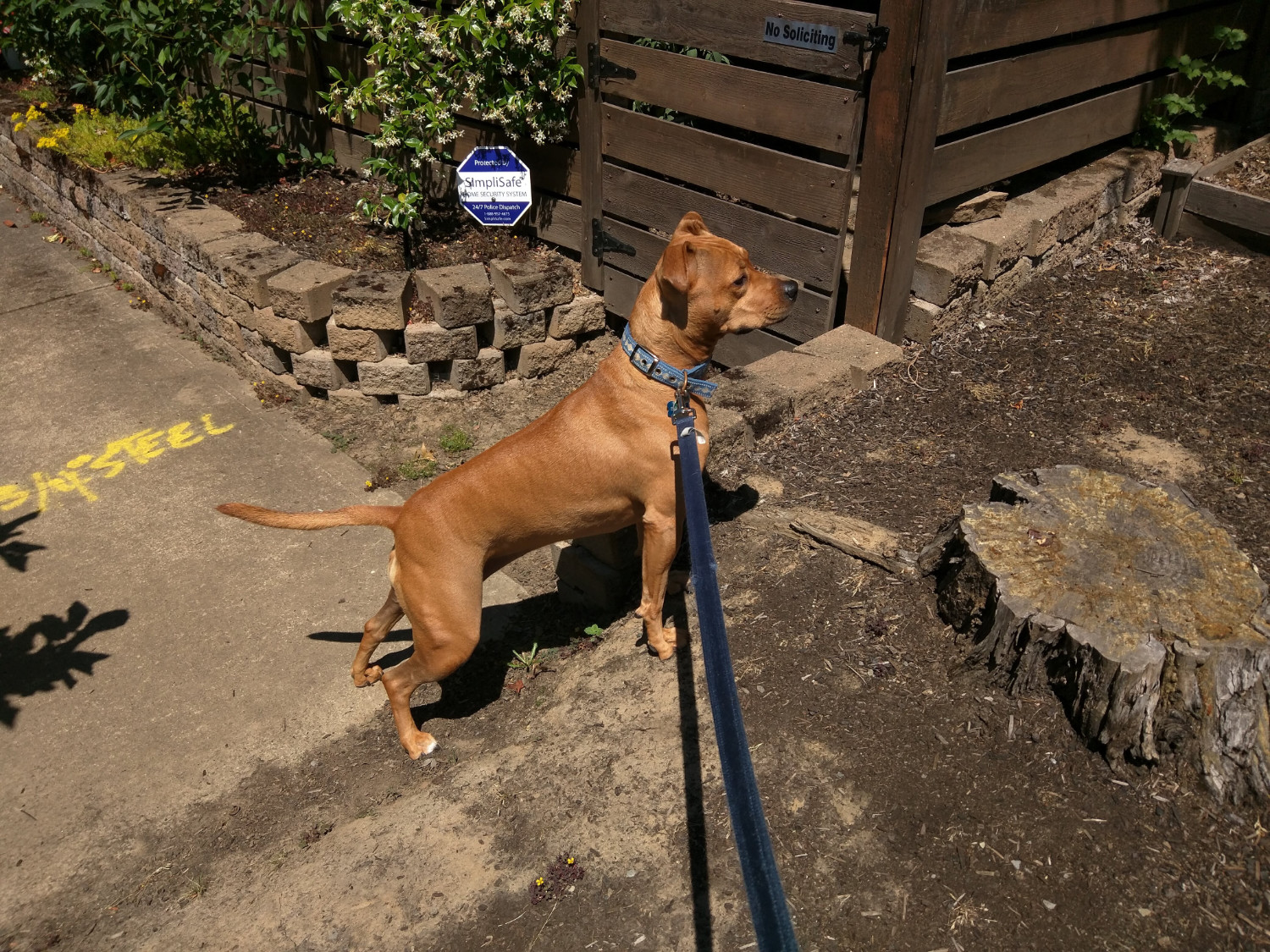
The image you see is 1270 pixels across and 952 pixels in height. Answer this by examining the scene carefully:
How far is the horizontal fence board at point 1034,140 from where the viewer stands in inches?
200

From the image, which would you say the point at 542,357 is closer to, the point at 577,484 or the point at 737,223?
the point at 737,223

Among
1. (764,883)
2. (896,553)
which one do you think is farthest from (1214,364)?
(764,883)

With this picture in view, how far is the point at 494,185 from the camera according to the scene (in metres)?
6.31

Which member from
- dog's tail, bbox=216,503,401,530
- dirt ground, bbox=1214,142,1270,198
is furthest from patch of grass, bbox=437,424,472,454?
dirt ground, bbox=1214,142,1270,198

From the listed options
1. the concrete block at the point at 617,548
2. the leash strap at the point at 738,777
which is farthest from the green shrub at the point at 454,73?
the leash strap at the point at 738,777

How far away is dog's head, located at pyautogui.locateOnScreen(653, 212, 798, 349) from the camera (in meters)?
3.21

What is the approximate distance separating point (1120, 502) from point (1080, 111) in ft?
12.9

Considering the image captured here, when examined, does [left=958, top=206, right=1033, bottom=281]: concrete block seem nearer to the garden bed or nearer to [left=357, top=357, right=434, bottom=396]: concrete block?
the garden bed

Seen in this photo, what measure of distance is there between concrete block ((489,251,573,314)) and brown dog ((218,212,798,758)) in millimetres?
2826

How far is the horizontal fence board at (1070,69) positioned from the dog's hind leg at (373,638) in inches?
144

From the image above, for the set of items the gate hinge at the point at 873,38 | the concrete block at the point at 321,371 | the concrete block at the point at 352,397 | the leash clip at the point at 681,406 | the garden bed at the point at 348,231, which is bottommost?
the concrete block at the point at 352,397

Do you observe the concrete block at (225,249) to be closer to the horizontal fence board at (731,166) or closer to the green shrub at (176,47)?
the green shrub at (176,47)

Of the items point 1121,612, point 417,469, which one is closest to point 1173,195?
point 1121,612

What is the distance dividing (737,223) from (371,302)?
92.8 inches
